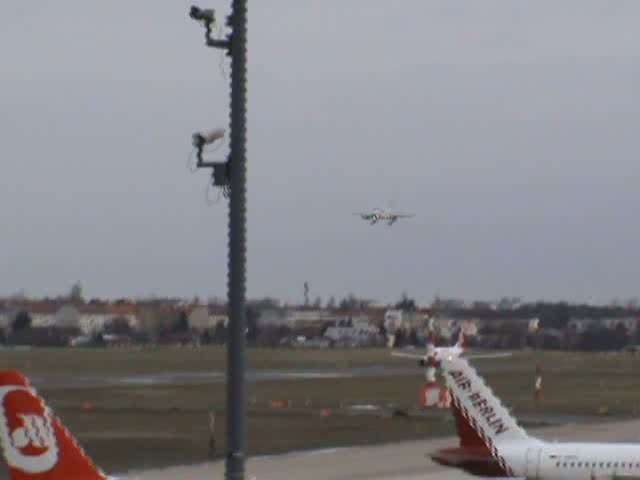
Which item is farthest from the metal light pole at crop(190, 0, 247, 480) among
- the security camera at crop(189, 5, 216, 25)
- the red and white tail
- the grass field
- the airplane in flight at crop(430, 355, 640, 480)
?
the grass field

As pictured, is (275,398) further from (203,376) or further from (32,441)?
(32,441)

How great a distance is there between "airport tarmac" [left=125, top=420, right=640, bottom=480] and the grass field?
8.42 ft

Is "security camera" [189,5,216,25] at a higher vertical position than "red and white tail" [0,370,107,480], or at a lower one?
higher

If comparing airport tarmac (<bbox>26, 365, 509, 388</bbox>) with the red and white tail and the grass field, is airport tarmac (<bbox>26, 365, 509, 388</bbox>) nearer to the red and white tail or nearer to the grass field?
the grass field

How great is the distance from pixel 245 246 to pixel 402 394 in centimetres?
8343

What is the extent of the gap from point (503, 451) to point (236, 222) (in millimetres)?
23187

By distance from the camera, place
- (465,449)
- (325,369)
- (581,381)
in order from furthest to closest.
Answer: (325,369), (581,381), (465,449)

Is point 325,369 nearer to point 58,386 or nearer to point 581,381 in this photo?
point 581,381

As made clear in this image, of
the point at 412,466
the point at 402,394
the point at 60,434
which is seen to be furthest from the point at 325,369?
the point at 60,434

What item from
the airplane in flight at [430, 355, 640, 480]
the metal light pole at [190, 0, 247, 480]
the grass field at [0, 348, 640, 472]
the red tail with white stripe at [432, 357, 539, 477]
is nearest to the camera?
the metal light pole at [190, 0, 247, 480]

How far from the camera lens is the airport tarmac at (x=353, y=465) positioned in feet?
177

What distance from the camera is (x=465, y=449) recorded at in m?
43.2

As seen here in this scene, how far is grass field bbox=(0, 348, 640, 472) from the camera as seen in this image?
6731 cm

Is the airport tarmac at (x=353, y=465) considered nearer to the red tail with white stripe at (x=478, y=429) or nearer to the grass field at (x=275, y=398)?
the grass field at (x=275, y=398)
